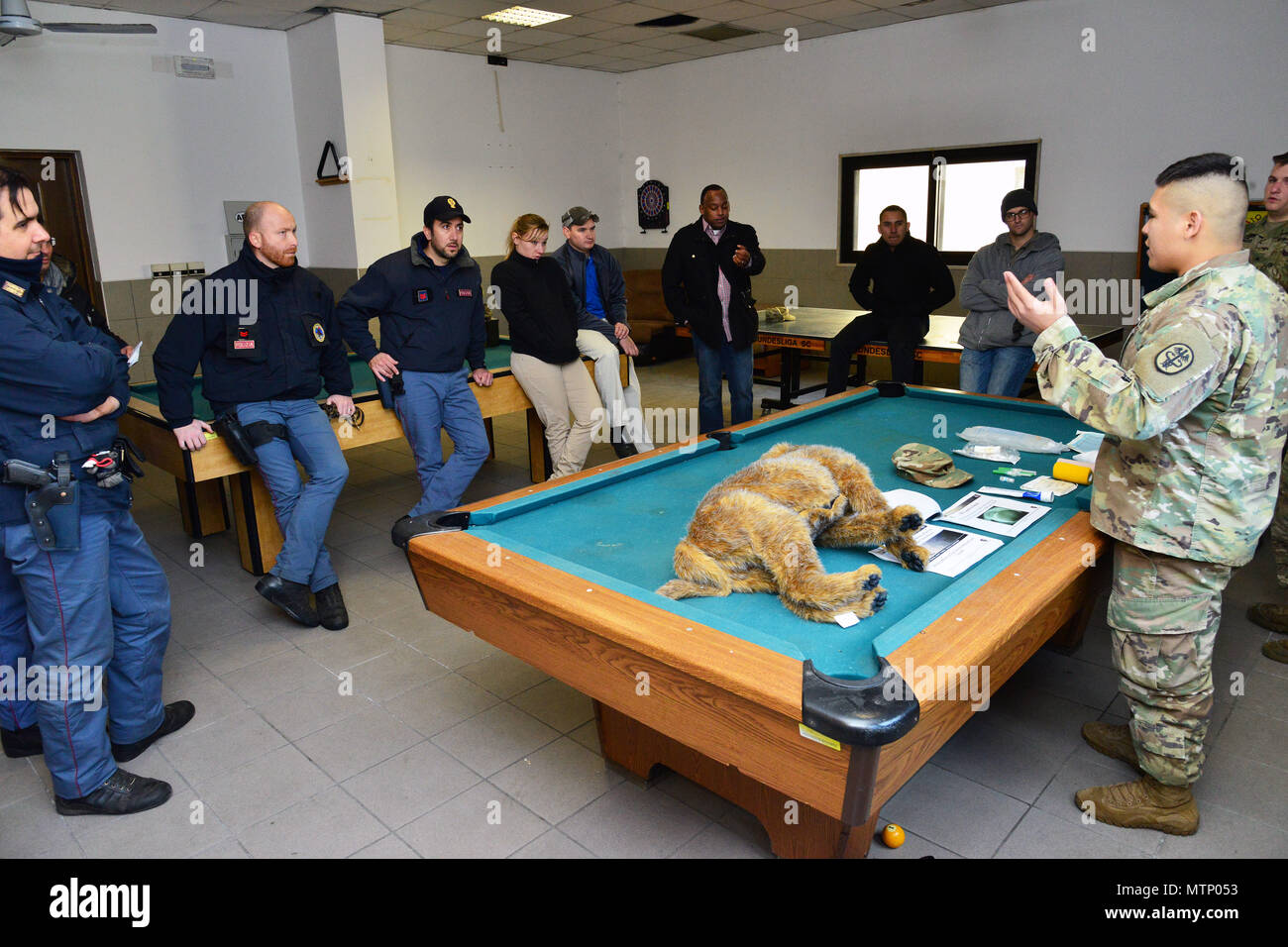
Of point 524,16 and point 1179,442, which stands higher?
point 524,16

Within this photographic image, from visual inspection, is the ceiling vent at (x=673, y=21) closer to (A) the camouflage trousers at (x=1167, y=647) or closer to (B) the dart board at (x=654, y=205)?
(B) the dart board at (x=654, y=205)

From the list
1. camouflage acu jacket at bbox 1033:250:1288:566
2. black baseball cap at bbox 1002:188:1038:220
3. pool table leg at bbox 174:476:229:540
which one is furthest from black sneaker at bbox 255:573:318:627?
black baseball cap at bbox 1002:188:1038:220

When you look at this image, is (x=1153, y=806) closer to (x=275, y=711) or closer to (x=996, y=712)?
(x=996, y=712)

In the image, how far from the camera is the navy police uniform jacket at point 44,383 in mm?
2047

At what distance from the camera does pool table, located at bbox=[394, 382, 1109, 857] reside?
1402 millimetres

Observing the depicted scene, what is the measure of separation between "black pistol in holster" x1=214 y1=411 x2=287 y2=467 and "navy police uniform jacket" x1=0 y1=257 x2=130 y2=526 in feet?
3.28

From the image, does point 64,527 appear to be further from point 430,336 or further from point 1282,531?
point 1282,531

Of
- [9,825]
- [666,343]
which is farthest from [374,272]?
[666,343]

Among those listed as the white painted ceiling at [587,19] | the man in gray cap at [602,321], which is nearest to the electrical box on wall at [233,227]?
the white painted ceiling at [587,19]

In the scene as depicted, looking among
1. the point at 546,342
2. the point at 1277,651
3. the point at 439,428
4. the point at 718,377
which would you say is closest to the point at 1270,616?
the point at 1277,651

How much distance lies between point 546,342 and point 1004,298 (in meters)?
2.42

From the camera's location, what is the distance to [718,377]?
17.1ft

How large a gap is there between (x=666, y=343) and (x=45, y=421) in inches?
286
